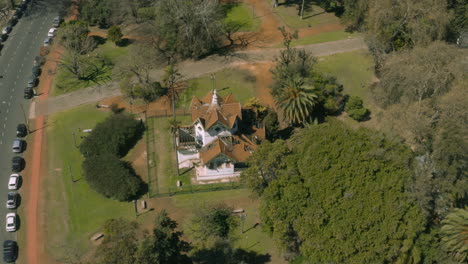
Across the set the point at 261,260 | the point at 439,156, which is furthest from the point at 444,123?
the point at 261,260

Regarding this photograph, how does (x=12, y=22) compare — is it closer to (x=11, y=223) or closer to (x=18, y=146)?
(x=18, y=146)

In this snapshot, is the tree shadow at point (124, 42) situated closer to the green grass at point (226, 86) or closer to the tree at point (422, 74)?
the green grass at point (226, 86)

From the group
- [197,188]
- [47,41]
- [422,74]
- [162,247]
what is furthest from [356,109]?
[47,41]

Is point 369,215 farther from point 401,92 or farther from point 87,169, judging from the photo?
point 87,169

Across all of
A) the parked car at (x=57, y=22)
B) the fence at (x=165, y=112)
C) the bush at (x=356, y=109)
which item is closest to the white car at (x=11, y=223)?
the fence at (x=165, y=112)

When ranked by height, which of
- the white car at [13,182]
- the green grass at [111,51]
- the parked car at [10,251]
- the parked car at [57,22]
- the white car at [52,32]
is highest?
the parked car at [57,22]

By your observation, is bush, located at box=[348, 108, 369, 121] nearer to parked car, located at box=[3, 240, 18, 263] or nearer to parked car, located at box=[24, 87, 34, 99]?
parked car, located at box=[3, 240, 18, 263]

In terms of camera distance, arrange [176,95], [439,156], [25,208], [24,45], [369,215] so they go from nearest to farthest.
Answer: [369,215] < [439,156] < [25,208] < [176,95] < [24,45]
